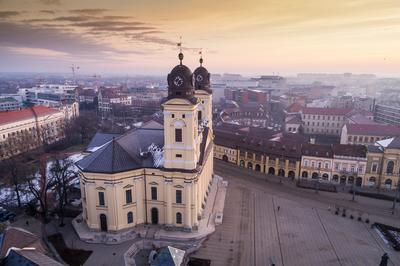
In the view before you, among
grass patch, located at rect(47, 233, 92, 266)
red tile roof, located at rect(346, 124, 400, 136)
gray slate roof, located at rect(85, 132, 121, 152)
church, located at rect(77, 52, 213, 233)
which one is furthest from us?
red tile roof, located at rect(346, 124, 400, 136)

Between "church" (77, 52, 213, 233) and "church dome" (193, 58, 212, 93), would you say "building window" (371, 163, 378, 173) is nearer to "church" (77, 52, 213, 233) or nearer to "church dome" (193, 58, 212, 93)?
"church dome" (193, 58, 212, 93)

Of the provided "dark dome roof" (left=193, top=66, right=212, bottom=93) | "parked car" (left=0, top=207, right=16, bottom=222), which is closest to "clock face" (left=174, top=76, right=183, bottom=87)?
"dark dome roof" (left=193, top=66, right=212, bottom=93)

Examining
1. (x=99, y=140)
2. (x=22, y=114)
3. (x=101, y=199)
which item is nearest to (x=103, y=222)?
(x=101, y=199)

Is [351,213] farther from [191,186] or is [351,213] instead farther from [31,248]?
[31,248]

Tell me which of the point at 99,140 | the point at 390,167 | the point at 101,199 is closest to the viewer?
the point at 101,199

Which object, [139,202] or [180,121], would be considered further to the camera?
[139,202]

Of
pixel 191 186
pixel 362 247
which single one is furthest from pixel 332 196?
pixel 191 186

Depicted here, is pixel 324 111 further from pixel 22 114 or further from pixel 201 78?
pixel 22 114
